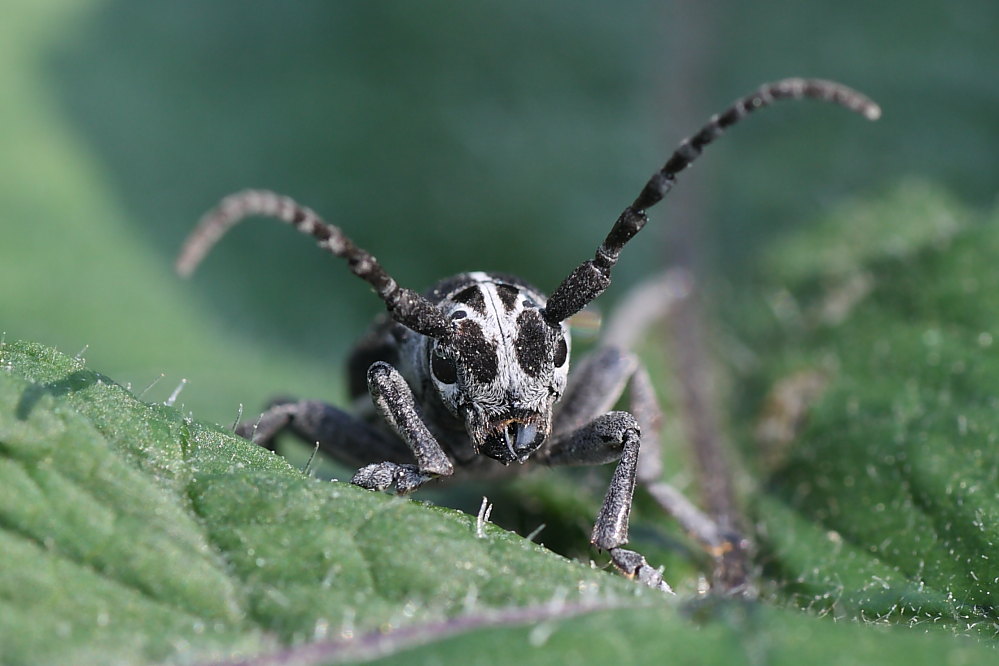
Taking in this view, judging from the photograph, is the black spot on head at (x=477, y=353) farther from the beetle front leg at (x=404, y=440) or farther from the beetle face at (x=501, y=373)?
the beetle front leg at (x=404, y=440)

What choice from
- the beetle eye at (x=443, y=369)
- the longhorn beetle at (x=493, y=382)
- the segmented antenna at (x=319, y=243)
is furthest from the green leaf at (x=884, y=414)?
the segmented antenna at (x=319, y=243)

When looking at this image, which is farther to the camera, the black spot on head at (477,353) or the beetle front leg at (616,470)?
the black spot on head at (477,353)

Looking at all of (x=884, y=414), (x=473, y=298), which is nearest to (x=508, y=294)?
(x=473, y=298)

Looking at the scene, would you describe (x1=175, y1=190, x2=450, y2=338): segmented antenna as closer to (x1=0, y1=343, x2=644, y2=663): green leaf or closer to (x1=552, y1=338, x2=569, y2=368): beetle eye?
(x1=552, y1=338, x2=569, y2=368): beetle eye

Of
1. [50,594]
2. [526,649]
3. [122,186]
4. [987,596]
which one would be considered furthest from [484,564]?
[122,186]

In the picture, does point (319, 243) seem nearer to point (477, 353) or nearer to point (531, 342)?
point (477, 353)

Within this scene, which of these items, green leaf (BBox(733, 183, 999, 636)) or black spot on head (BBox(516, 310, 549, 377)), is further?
black spot on head (BBox(516, 310, 549, 377))

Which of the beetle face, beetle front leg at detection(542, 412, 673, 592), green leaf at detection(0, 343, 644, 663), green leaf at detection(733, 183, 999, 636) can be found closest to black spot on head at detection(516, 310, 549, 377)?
the beetle face
